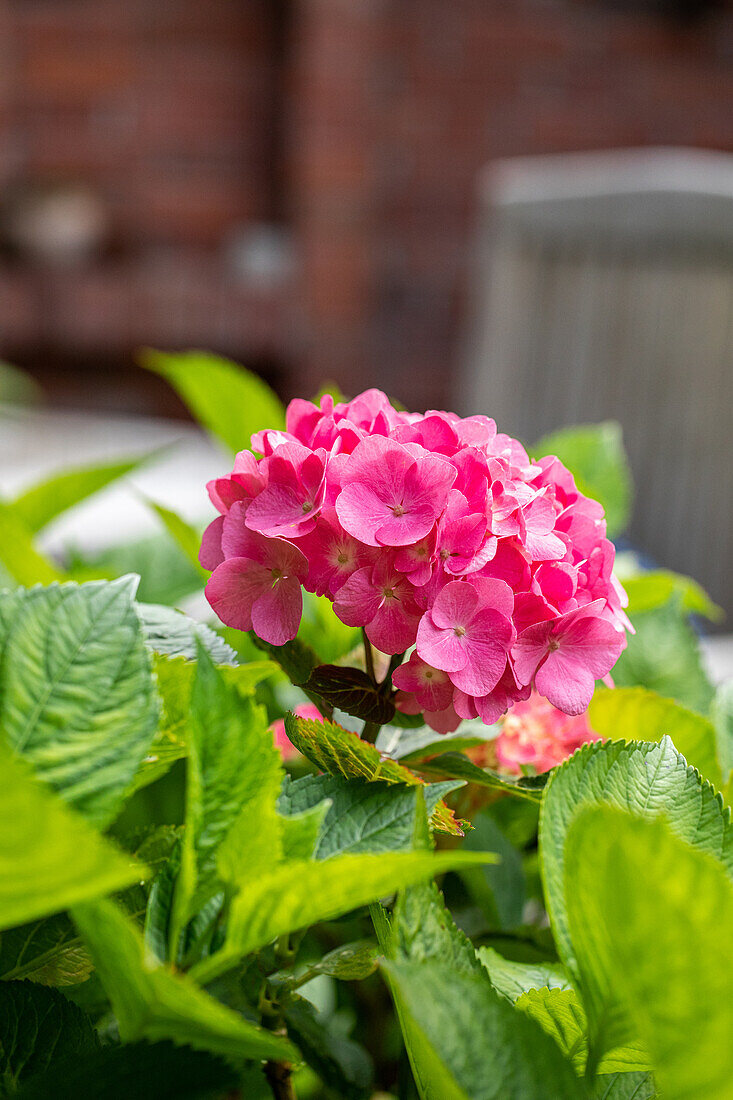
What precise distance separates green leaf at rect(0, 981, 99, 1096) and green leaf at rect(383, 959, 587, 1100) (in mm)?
67

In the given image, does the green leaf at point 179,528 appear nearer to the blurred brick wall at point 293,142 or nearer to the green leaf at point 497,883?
the green leaf at point 497,883

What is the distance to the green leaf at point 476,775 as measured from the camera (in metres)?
0.21

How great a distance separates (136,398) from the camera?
3492 millimetres

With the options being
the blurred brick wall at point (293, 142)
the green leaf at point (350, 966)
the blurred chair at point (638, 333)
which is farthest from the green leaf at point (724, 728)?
the blurred brick wall at point (293, 142)

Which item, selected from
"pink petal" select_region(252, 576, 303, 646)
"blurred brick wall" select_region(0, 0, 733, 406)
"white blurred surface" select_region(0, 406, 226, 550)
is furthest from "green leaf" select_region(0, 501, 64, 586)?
"blurred brick wall" select_region(0, 0, 733, 406)

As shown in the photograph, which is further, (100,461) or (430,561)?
(100,461)

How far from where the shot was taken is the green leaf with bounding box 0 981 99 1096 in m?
0.19

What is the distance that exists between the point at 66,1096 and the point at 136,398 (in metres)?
3.46

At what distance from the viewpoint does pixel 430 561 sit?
0.21 metres

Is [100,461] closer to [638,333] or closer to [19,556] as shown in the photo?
[19,556]

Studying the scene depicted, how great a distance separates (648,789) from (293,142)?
3359mm

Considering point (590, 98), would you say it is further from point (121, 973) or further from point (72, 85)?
point (121, 973)

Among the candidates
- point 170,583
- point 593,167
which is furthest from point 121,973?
point 593,167

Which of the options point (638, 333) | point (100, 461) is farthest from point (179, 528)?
point (638, 333)
